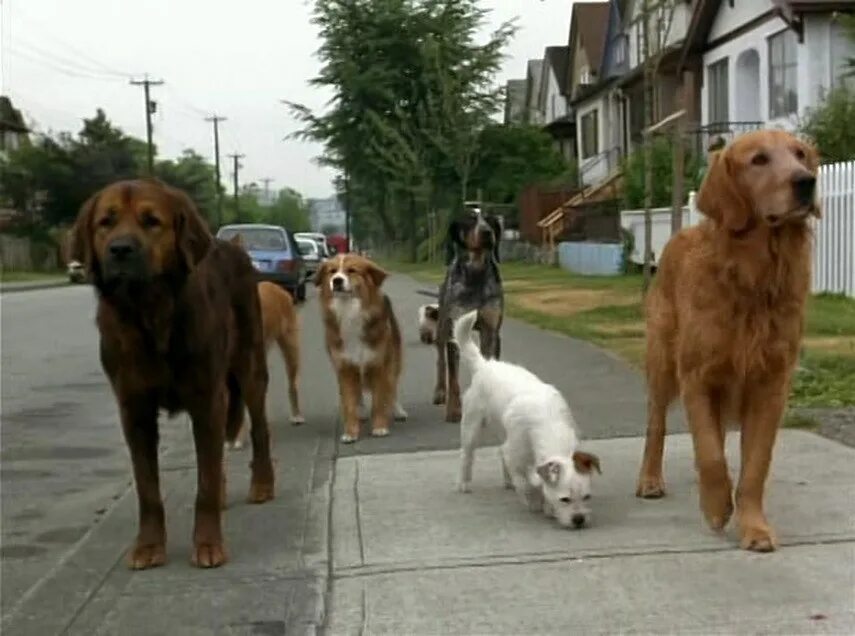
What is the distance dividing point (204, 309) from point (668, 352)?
2347 mm

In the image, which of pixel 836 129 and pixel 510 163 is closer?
pixel 836 129

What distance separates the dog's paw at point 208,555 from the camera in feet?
20.1

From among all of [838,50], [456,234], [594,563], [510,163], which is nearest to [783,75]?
[838,50]

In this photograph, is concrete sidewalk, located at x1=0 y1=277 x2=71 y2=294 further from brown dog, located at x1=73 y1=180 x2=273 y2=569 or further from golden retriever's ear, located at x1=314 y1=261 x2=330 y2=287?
brown dog, located at x1=73 y1=180 x2=273 y2=569

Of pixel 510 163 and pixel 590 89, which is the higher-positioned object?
pixel 590 89

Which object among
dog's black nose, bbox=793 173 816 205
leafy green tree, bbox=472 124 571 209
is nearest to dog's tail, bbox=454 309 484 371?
dog's black nose, bbox=793 173 816 205

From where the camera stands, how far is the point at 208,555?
20.2 feet

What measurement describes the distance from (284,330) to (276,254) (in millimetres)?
16073

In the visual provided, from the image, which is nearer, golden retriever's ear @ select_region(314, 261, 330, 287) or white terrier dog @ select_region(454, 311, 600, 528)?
white terrier dog @ select_region(454, 311, 600, 528)

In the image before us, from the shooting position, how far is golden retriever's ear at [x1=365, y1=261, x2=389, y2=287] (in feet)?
32.8

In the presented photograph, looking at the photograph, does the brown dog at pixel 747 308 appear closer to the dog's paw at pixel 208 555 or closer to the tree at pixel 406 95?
the dog's paw at pixel 208 555

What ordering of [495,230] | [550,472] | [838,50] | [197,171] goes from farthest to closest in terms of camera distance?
[197,171] → [838,50] → [495,230] → [550,472]

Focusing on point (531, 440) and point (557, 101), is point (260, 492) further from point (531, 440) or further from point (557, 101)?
point (557, 101)

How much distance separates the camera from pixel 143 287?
582cm
